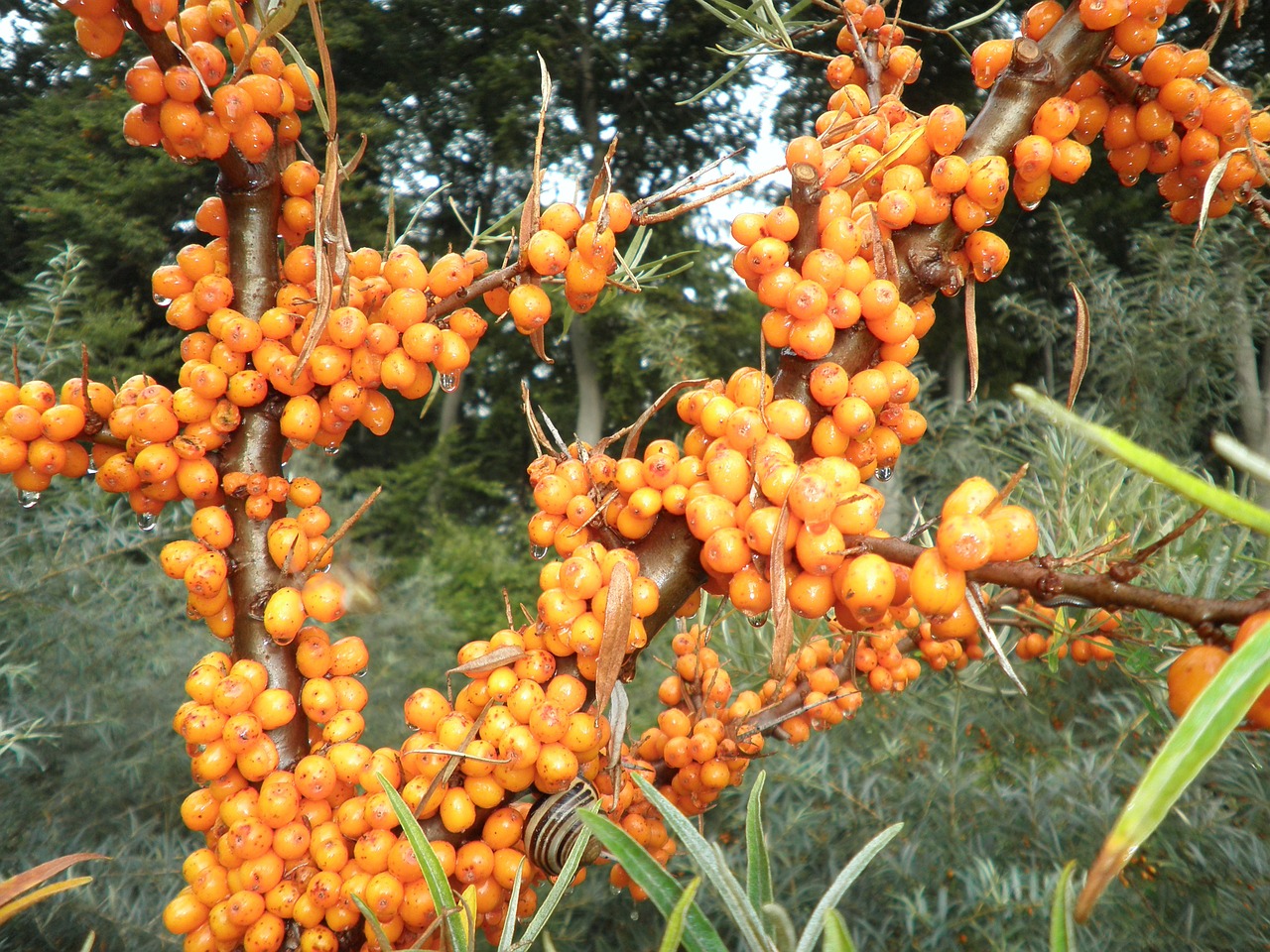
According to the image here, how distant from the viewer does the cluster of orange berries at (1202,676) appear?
0.33m

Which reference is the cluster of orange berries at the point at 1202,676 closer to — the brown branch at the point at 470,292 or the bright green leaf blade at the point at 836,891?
the bright green leaf blade at the point at 836,891

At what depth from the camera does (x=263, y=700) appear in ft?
1.85

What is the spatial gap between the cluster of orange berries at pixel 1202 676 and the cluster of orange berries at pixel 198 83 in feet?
2.08

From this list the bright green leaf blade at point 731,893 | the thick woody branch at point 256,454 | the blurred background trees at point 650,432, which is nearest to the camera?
the bright green leaf blade at point 731,893

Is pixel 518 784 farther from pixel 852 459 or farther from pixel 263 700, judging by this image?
pixel 852 459

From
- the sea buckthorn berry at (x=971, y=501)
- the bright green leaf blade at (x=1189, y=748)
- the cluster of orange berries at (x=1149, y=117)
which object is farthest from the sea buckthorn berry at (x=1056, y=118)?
the bright green leaf blade at (x=1189, y=748)

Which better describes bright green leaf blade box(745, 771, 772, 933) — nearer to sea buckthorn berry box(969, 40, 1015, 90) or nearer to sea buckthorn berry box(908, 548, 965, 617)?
sea buckthorn berry box(908, 548, 965, 617)

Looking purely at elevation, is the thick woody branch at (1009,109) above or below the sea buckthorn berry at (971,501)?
above

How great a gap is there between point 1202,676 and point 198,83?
0.70m

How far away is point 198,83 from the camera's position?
538 mm

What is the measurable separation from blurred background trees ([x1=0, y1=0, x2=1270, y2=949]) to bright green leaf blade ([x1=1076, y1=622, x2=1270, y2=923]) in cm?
29

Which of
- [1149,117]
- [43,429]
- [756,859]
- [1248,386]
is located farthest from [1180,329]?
[43,429]

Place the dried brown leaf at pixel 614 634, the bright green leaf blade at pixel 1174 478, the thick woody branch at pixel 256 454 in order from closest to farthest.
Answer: the bright green leaf blade at pixel 1174 478, the dried brown leaf at pixel 614 634, the thick woody branch at pixel 256 454

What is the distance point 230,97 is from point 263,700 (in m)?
0.44
